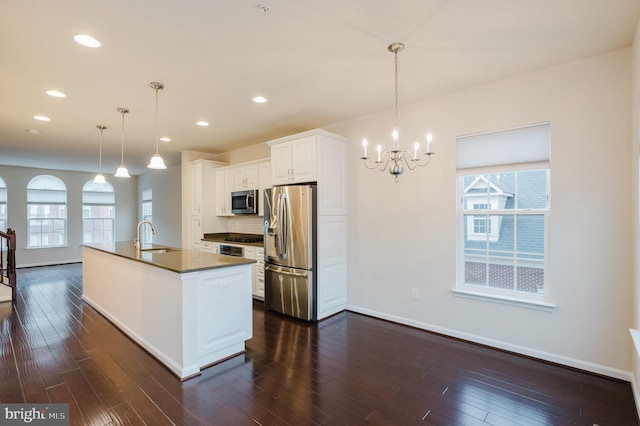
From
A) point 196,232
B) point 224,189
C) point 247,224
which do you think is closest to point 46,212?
point 196,232

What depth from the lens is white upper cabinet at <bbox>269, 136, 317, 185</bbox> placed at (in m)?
3.96

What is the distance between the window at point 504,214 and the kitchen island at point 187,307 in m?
2.39

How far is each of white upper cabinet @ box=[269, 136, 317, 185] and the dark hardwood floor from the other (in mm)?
1987

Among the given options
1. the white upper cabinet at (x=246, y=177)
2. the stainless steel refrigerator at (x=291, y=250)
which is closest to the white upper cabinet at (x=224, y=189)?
the white upper cabinet at (x=246, y=177)

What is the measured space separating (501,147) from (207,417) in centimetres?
345

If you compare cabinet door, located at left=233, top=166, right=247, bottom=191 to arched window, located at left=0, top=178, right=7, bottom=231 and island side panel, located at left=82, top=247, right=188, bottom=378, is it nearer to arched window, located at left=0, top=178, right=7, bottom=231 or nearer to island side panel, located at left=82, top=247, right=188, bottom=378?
island side panel, located at left=82, top=247, right=188, bottom=378

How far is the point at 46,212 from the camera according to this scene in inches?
328

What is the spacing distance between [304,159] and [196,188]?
2.99m

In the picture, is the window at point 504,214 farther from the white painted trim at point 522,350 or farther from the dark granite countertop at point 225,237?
the dark granite countertop at point 225,237

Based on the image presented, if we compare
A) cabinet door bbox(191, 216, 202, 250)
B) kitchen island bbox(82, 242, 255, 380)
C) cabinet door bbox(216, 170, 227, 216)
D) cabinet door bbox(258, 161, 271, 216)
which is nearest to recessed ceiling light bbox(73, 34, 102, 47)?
kitchen island bbox(82, 242, 255, 380)

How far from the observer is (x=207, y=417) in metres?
2.04

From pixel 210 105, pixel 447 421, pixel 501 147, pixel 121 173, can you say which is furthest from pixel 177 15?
pixel 447 421

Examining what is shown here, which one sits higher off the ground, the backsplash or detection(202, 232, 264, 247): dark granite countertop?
the backsplash

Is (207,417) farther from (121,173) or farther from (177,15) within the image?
(121,173)
